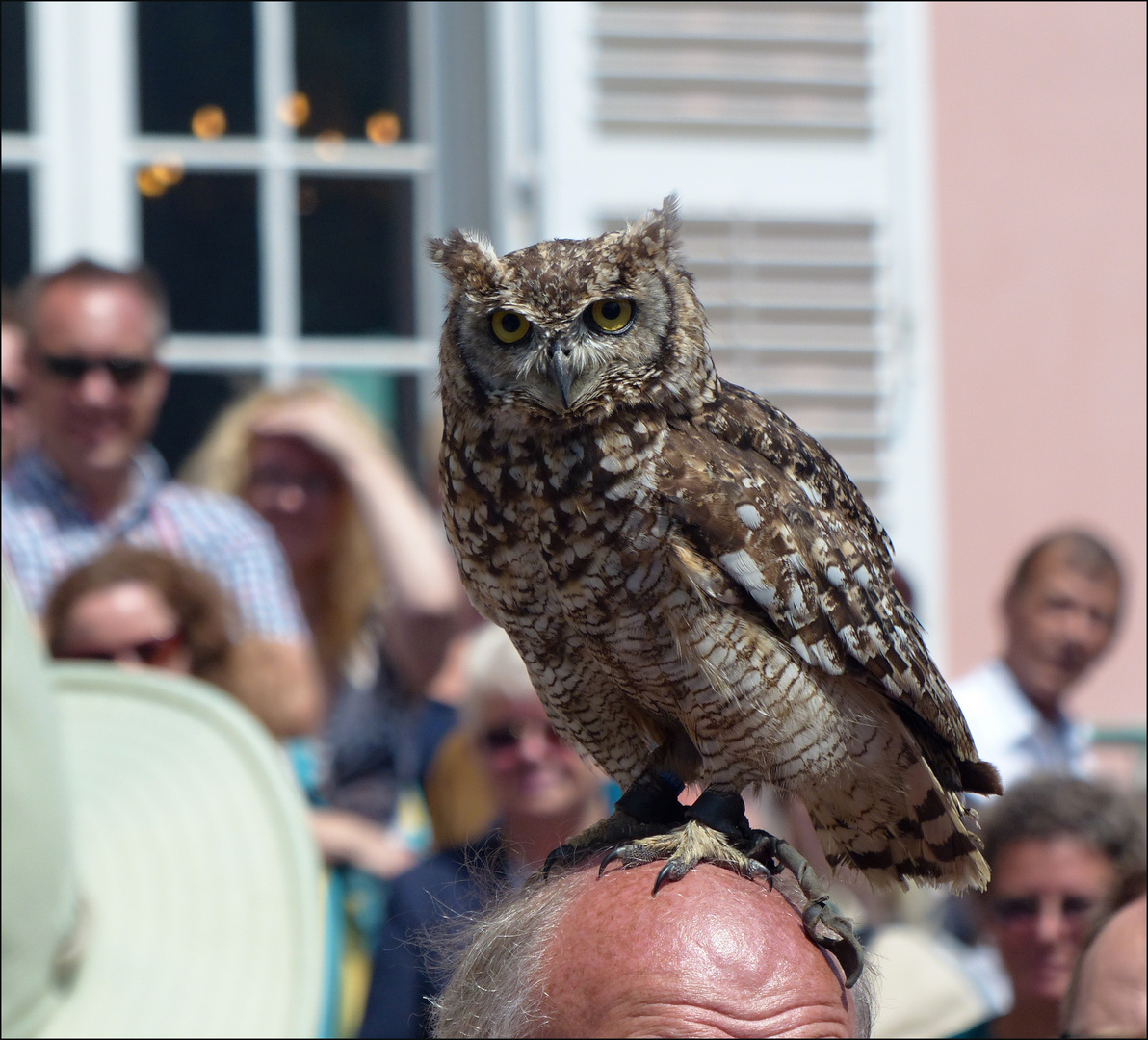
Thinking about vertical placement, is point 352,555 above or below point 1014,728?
above

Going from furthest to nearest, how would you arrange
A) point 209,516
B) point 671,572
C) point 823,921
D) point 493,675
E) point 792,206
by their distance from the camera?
point 792,206, point 209,516, point 493,675, point 671,572, point 823,921

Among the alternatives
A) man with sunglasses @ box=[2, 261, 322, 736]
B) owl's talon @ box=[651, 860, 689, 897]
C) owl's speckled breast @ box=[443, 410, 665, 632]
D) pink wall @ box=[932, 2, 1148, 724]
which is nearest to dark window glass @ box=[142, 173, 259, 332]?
man with sunglasses @ box=[2, 261, 322, 736]

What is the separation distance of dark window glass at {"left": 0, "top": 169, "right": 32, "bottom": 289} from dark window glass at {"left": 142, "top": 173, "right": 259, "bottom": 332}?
36 cm

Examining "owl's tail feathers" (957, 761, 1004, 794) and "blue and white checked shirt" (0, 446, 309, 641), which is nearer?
"owl's tail feathers" (957, 761, 1004, 794)

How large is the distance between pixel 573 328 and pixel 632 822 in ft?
1.89

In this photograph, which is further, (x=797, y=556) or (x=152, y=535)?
(x=152, y=535)

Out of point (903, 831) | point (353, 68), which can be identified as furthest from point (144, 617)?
point (353, 68)

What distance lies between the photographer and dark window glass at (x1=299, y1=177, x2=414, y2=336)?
199 inches

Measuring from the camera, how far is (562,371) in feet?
5.58

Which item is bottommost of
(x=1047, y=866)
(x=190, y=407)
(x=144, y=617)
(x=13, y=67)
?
(x=1047, y=866)

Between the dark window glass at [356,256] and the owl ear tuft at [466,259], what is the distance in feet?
10.8

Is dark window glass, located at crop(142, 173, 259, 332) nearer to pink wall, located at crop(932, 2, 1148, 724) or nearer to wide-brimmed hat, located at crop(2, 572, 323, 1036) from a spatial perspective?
pink wall, located at crop(932, 2, 1148, 724)

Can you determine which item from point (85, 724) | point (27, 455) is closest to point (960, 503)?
point (27, 455)

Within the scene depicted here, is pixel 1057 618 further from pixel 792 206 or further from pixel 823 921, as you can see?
pixel 823 921
